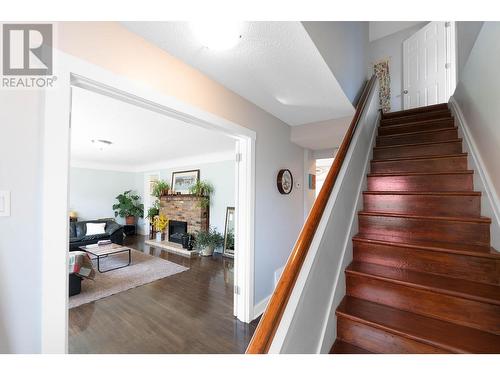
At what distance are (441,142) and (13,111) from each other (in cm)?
296

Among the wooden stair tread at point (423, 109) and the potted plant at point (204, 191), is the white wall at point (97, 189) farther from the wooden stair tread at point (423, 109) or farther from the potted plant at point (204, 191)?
the wooden stair tread at point (423, 109)

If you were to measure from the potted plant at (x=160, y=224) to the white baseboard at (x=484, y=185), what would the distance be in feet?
20.1

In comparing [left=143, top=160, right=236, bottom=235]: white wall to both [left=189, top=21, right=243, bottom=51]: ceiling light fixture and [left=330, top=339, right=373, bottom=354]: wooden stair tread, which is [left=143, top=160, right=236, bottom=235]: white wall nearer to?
[left=189, top=21, right=243, bottom=51]: ceiling light fixture

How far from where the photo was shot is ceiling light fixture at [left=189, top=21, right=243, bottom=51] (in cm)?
118

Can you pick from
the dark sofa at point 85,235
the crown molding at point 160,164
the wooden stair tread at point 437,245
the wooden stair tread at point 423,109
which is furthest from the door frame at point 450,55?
the dark sofa at point 85,235

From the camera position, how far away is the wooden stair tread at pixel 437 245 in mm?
1245

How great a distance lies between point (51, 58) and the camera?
1.00 m

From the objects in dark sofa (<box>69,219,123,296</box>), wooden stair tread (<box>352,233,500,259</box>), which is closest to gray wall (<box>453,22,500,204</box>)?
wooden stair tread (<box>352,233,500,259</box>)

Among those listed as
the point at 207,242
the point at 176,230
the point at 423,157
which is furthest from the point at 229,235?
the point at 423,157

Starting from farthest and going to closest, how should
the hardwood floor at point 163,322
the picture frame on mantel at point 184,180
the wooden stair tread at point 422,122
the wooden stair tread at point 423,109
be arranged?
the picture frame on mantel at point 184,180 < the wooden stair tread at point 423,109 < the wooden stair tread at point 422,122 < the hardwood floor at point 163,322

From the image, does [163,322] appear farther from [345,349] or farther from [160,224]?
[160,224]

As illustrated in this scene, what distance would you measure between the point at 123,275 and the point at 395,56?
6062 mm

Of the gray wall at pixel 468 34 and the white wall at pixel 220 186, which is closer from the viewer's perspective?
the gray wall at pixel 468 34
